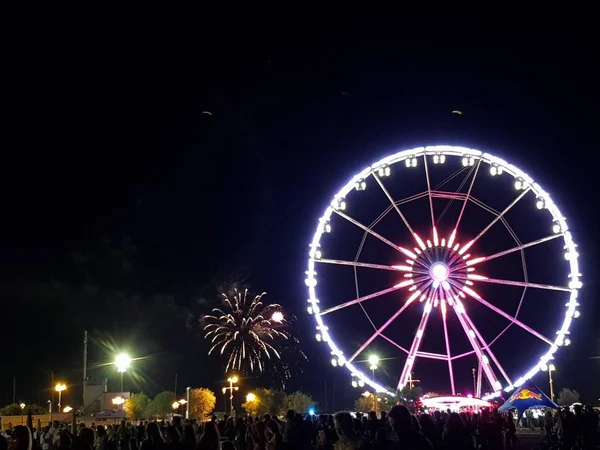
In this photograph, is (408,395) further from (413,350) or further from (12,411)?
(12,411)

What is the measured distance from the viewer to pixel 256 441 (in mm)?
13219

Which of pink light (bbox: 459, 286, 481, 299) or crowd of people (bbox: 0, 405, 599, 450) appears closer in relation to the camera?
crowd of people (bbox: 0, 405, 599, 450)

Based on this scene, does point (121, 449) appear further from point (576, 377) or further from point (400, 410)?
point (576, 377)

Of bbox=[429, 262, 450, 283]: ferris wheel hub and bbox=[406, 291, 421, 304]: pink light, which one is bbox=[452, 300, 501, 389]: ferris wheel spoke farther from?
bbox=[406, 291, 421, 304]: pink light

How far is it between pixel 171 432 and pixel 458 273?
92.6ft

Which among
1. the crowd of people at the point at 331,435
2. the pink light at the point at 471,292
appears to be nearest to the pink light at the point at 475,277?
the pink light at the point at 471,292

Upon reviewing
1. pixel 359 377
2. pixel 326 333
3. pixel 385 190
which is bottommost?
pixel 359 377

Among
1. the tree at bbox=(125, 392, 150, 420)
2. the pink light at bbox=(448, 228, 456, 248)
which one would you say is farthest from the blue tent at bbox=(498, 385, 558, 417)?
the tree at bbox=(125, 392, 150, 420)

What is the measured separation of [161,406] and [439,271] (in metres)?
31.2

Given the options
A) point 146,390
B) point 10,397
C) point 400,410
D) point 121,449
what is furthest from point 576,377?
point 400,410

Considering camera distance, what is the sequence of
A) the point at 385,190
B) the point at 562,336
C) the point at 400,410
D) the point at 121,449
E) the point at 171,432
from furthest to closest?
the point at 385,190 < the point at 562,336 < the point at 121,449 < the point at 171,432 < the point at 400,410

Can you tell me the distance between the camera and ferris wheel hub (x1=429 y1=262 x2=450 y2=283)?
37125 mm

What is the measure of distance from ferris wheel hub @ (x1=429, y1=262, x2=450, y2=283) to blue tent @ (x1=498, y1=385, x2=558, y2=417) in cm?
661

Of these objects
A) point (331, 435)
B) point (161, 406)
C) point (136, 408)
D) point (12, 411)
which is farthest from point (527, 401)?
point (12, 411)
